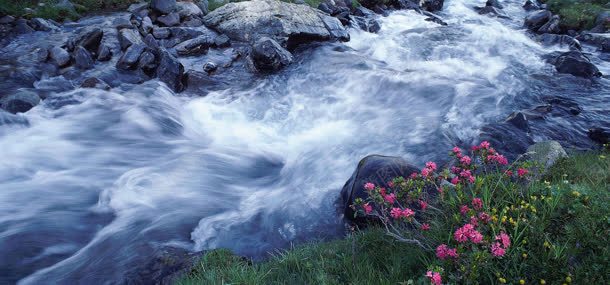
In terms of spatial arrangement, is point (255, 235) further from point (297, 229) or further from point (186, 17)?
point (186, 17)

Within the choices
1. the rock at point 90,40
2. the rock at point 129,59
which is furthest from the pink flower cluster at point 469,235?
the rock at point 90,40

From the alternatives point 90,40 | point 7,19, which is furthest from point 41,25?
point 90,40

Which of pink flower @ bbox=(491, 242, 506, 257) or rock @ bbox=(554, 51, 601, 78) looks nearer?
pink flower @ bbox=(491, 242, 506, 257)

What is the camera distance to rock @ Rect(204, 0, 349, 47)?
48.7 ft

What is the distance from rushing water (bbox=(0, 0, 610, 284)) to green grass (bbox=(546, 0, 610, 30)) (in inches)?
217

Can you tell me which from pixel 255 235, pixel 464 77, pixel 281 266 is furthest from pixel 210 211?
pixel 464 77

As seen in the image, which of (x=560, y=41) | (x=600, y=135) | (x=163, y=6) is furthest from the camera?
(x=163, y=6)

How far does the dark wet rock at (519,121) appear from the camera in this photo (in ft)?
29.1

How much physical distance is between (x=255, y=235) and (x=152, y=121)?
493 centimetres

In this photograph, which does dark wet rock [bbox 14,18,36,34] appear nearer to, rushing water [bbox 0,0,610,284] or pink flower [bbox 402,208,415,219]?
rushing water [bbox 0,0,610,284]

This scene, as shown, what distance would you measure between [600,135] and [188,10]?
14.3 meters

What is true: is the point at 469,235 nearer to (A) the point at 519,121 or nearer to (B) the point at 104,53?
(A) the point at 519,121

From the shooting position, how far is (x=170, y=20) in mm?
16000

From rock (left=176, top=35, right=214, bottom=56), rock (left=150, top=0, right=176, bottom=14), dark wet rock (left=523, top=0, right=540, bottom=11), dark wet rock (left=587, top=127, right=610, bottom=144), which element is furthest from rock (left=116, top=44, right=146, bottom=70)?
dark wet rock (left=523, top=0, right=540, bottom=11)
